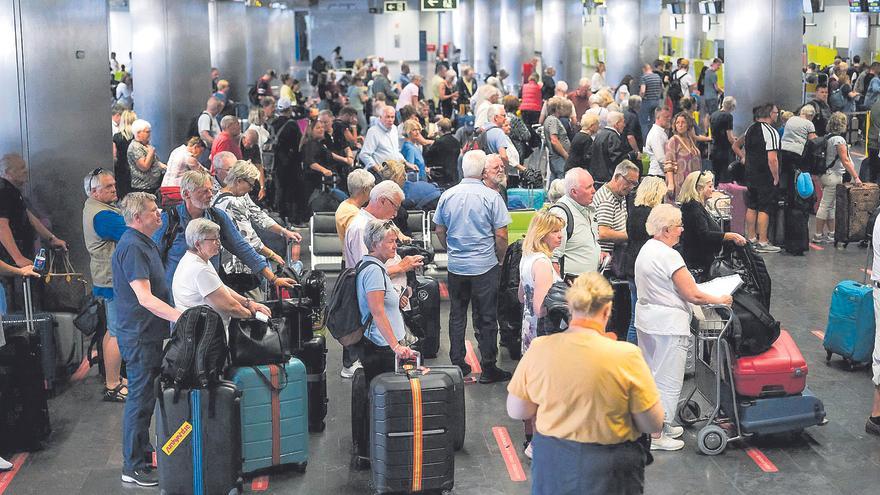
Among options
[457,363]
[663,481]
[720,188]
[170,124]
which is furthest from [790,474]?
[170,124]

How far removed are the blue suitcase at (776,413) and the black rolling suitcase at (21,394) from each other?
4602 mm

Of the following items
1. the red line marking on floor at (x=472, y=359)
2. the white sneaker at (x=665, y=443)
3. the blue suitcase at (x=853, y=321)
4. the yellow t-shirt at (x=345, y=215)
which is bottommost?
the white sneaker at (x=665, y=443)

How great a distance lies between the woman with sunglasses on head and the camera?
8148 mm

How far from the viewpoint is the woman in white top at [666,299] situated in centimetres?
687

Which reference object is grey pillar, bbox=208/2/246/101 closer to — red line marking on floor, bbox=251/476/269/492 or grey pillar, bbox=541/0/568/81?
grey pillar, bbox=541/0/568/81

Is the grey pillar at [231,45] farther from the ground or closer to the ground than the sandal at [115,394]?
farther from the ground

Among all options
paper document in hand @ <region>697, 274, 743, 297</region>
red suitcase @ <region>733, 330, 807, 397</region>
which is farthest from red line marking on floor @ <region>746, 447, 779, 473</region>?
paper document in hand @ <region>697, 274, 743, 297</region>

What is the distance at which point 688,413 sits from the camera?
779cm

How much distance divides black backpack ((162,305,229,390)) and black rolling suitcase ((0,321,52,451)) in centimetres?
164

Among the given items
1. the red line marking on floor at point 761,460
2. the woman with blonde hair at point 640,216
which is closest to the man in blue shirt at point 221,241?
the woman with blonde hair at point 640,216

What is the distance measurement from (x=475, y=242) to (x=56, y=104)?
406 centimetres

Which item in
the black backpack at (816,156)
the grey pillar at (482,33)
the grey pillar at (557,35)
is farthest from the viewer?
the grey pillar at (482,33)

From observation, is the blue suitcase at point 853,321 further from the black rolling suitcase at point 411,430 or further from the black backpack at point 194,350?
the black backpack at point 194,350

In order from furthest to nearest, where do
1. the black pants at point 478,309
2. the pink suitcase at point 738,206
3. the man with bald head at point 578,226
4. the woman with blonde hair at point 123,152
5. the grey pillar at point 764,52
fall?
the grey pillar at point 764,52
the pink suitcase at point 738,206
the woman with blonde hair at point 123,152
the black pants at point 478,309
the man with bald head at point 578,226
